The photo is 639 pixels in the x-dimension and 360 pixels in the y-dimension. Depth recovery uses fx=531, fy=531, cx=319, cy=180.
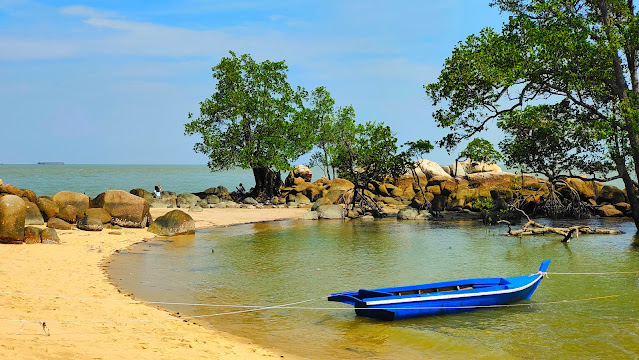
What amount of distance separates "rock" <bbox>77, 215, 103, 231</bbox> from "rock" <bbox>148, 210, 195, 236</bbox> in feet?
8.37

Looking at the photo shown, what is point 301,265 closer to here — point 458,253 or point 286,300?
point 286,300

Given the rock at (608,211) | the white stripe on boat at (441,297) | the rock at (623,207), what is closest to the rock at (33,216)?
the white stripe on boat at (441,297)

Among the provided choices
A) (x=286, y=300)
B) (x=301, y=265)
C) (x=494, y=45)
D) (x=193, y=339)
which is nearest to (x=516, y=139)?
(x=494, y=45)

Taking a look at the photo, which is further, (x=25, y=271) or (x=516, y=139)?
(x=516, y=139)

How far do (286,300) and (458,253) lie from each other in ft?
35.5

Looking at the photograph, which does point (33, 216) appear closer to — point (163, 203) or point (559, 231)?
point (163, 203)

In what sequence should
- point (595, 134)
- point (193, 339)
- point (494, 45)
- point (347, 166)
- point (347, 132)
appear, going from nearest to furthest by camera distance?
point (193, 339) → point (595, 134) → point (494, 45) → point (347, 166) → point (347, 132)

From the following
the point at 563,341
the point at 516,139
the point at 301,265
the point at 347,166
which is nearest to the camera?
the point at 563,341

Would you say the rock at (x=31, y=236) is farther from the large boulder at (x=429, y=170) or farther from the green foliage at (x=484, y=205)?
the large boulder at (x=429, y=170)

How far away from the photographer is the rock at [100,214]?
2554 cm

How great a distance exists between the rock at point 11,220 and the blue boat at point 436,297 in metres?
12.8

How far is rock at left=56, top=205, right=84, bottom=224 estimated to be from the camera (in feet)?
84.9

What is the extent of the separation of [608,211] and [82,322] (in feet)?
118

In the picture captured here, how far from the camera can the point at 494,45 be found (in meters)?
24.8
